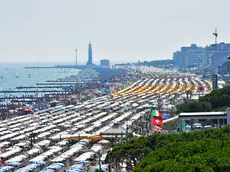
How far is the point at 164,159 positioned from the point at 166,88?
78.2 metres

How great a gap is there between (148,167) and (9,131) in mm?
29715

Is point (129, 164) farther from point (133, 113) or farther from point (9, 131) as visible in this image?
point (133, 113)

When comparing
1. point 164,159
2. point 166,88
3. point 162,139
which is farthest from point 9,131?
point 166,88

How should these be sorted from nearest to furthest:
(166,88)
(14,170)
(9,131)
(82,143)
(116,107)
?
(14,170) < (82,143) < (9,131) < (116,107) < (166,88)

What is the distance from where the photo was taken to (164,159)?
2419cm

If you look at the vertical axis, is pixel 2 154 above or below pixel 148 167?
below

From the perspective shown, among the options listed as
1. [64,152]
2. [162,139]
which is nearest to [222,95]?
[64,152]

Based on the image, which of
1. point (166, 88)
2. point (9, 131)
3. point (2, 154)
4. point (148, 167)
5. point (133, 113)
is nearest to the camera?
point (148, 167)

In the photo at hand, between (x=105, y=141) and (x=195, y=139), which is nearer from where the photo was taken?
(x=195, y=139)

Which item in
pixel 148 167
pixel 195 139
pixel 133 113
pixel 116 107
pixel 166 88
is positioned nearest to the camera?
pixel 148 167

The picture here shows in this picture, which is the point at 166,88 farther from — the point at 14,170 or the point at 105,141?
the point at 14,170

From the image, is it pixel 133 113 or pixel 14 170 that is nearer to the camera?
pixel 14 170

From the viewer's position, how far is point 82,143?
41.2 meters

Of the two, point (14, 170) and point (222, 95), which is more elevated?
point (222, 95)
